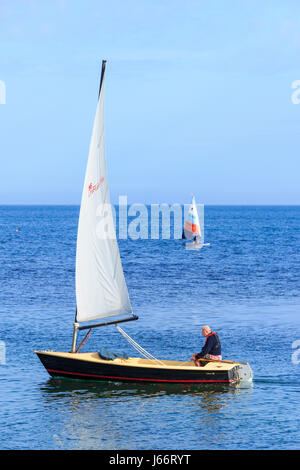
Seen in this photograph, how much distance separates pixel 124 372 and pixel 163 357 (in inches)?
238

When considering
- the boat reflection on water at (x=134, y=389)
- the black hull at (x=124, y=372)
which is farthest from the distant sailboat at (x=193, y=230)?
the boat reflection on water at (x=134, y=389)

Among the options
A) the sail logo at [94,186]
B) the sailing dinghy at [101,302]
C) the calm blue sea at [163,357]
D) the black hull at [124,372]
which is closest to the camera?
the calm blue sea at [163,357]

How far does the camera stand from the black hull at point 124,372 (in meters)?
30.0

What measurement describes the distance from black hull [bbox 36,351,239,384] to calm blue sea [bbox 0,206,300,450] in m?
0.37

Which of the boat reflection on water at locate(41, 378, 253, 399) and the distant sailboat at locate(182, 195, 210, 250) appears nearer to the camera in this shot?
the boat reflection on water at locate(41, 378, 253, 399)

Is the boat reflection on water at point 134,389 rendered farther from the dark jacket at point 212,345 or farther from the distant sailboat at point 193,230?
the distant sailboat at point 193,230

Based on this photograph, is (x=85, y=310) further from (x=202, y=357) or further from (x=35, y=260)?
(x=35, y=260)

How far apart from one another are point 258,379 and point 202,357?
3043mm

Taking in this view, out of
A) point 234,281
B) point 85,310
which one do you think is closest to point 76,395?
point 85,310

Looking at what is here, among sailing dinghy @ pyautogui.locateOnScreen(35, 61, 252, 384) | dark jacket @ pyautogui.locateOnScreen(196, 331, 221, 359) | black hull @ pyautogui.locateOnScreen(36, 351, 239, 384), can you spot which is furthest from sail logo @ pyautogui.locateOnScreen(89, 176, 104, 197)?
dark jacket @ pyautogui.locateOnScreen(196, 331, 221, 359)

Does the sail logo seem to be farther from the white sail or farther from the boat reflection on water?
the boat reflection on water

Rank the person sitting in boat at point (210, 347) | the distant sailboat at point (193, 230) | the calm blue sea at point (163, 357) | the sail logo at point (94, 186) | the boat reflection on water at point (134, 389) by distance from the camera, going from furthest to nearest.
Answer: the distant sailboat at point (193, 230), the sail logo at point (94, 186), the person sitting in boat at point (210, 347), the boat reflection on water at point (134, 389), the calm blue sea at point (163, 357)

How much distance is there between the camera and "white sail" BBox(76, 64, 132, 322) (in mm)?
31641

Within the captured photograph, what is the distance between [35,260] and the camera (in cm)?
9244
